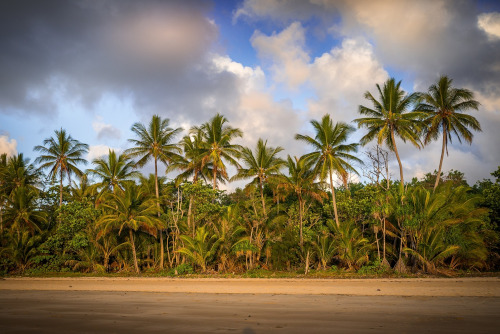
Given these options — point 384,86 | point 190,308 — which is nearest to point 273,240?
point 384,86

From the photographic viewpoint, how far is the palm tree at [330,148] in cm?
2433

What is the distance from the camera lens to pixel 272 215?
26.0 metres

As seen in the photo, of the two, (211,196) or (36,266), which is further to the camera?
(36,266)

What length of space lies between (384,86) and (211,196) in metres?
14.5

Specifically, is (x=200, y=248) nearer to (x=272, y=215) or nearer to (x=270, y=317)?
(x=272, y=215)

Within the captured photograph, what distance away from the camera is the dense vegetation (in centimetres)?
1994

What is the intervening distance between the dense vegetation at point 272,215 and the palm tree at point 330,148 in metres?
0.08

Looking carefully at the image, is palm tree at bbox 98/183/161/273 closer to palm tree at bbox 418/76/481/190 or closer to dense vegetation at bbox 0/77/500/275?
dense vegetation at bbox 0/77/500/275

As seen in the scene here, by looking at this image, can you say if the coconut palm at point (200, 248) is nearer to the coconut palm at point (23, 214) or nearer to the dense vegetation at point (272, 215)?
the dense vegetation at point (272, 215)

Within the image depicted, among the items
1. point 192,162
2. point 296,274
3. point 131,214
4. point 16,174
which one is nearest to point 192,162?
point 192,162

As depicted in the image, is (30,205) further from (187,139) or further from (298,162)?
(298,162)

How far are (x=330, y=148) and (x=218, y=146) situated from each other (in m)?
8.98

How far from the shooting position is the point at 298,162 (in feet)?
74.9

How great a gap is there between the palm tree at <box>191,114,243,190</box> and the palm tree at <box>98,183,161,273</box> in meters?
5.65
